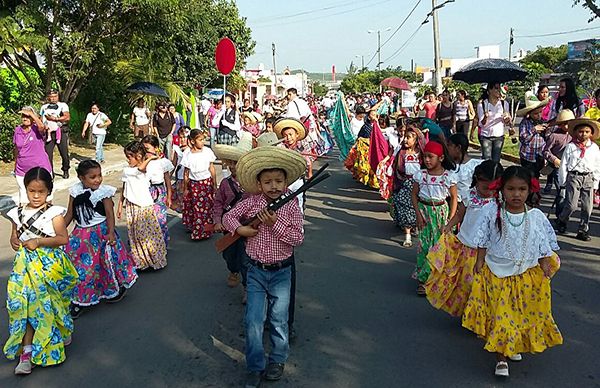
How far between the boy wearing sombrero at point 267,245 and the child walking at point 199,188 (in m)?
4.04

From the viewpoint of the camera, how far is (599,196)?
326 inches

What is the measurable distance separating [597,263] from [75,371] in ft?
18.4

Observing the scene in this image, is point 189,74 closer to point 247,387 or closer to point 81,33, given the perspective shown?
point 81,33

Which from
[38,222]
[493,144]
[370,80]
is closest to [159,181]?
[38,222]

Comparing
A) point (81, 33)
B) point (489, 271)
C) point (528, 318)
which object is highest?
point (81, 33)

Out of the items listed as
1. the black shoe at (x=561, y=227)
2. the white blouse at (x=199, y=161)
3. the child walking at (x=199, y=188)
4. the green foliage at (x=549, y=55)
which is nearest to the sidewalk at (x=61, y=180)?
the child walking at (x=199, y=188)

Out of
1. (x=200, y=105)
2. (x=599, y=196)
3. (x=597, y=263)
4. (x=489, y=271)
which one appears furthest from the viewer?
(x=200, y=105)

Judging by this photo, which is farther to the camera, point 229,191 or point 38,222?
point 229,191

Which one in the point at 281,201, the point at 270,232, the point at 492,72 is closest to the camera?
the point at 281,201

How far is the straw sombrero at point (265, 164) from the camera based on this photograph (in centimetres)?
399

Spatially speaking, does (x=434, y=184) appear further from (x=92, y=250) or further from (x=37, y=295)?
(x=37, y=295)

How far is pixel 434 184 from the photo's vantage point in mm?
5773

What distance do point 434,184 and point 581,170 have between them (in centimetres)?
285

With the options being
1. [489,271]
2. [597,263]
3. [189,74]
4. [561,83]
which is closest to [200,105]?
[189,74]
